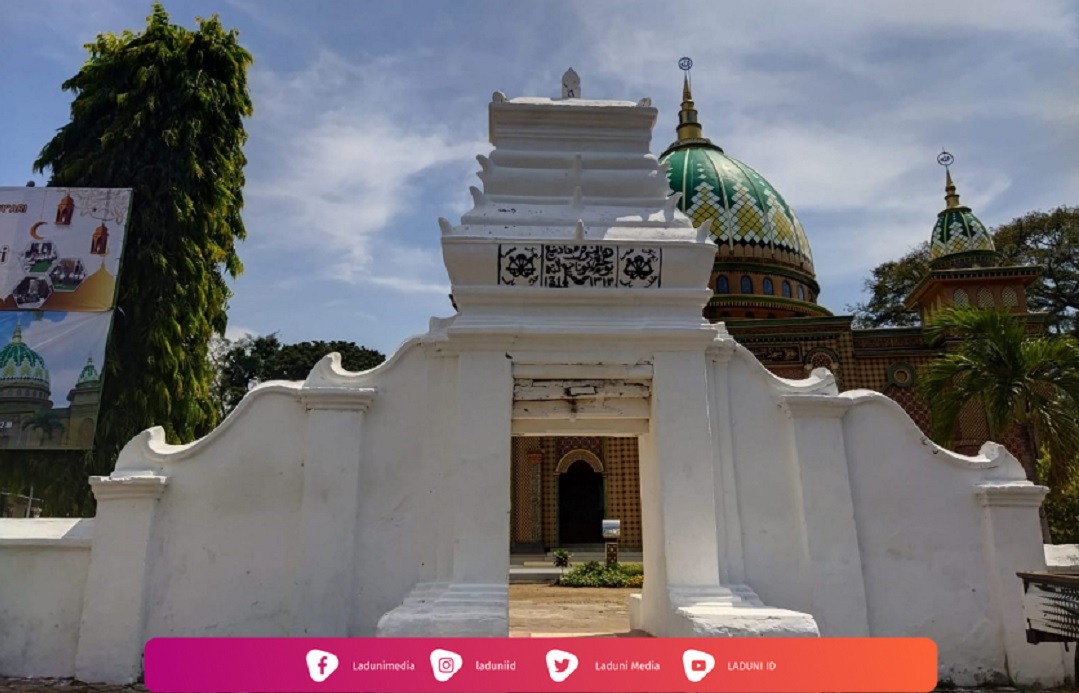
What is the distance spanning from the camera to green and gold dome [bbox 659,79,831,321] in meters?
24.6

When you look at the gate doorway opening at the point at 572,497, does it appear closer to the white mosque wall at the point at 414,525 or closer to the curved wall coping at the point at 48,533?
the white mosque wall at the point at 414,525

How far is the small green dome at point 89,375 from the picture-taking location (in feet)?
36.3

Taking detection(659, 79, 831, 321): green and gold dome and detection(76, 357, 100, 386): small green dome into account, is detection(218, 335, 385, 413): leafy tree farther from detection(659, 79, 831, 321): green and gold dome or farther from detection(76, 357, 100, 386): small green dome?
detection(76, 357, 100, 386): small green dome

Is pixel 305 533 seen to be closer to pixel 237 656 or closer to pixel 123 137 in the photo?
pixel 237 656

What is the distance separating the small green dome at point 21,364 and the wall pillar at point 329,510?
707 cm

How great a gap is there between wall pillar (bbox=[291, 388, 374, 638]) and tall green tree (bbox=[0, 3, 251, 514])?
23.1ft

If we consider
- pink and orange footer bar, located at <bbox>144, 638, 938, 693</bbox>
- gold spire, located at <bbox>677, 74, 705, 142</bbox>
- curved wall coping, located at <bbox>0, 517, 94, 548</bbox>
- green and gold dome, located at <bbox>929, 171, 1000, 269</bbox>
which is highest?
gold spire, located at <bbox>677, 74, 705, 142</bbox>

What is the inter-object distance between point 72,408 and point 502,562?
8.40 m

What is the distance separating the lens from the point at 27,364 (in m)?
11.0

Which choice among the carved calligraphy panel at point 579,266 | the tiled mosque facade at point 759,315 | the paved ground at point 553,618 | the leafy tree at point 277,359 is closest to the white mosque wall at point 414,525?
the paved ground at point 553,618

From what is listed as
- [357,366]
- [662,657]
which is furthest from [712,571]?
[357,366]

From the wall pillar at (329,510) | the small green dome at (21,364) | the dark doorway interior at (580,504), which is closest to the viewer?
the wall pillar at (329,510)

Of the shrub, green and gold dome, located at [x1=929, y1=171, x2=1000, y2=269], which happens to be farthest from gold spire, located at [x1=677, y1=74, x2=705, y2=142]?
the shrub

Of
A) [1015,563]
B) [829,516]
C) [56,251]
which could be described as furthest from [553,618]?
[56,251]
